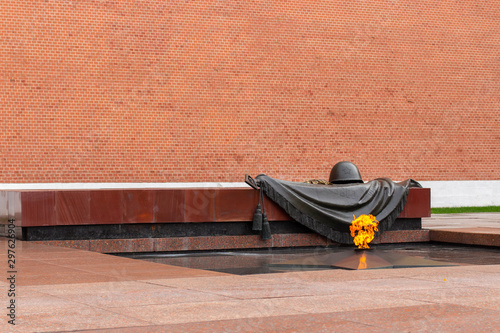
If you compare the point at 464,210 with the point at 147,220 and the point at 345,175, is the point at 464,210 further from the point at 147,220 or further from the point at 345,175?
the point at 147,220

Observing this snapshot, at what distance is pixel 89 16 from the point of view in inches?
541

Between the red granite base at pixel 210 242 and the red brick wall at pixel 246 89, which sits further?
the red brick wall at pixel 246 89

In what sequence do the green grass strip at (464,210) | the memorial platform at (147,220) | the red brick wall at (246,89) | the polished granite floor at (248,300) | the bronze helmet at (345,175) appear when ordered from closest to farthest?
the polished granite floor at (248,300) → the memorial platform at (147,220) → the bronze helmet at (345,175) → the red brick wall at (246,89) → the green grass strip at (464,210)

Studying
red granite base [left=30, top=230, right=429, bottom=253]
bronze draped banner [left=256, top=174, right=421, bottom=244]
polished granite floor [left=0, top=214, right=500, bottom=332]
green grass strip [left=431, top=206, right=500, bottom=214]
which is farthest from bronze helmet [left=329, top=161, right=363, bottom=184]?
green grass strip [left=431, top=206, right=500, bottom=214]

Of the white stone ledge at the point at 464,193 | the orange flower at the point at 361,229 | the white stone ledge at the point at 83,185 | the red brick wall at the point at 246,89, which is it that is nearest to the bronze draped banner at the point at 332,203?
the orange flower at the point at 361,229

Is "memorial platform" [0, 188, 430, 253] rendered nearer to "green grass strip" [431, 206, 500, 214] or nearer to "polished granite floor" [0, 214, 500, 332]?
"polished granite floor" [0, 214, 500, 332]

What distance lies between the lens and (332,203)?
8.80 meters

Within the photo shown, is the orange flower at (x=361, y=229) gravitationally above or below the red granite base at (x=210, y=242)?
above

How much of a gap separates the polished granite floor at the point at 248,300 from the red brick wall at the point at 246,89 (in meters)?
8.23

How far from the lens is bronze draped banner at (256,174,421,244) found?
871cm

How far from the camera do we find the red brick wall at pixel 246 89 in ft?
43.9

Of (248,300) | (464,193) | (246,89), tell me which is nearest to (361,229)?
(248,300)

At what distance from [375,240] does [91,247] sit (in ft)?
11.4

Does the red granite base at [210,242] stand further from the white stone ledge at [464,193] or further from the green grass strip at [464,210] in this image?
the white stone ledge at [464,193]
